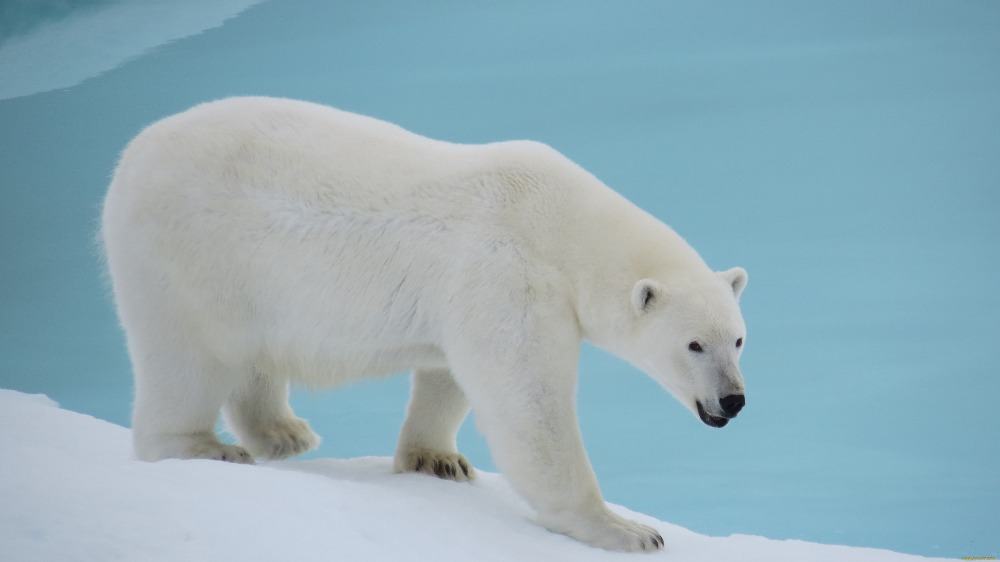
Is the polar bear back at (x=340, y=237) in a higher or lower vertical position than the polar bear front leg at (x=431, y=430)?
higher

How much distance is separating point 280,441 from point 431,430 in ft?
2.79

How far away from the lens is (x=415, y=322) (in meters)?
4.94

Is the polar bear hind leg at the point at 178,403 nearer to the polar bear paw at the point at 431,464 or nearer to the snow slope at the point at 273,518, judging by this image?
the snow slope at the point at 273,518

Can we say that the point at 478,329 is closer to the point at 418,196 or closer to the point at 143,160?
the point at 418,196

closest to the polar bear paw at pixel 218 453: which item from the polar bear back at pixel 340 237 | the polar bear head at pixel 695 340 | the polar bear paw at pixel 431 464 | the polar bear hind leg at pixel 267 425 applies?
the polar bear back at pixel 340 237

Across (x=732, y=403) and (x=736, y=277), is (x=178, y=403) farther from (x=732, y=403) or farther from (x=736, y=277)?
(x=736, y=277)

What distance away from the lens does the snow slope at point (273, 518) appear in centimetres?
338

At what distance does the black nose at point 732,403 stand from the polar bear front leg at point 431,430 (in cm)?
148

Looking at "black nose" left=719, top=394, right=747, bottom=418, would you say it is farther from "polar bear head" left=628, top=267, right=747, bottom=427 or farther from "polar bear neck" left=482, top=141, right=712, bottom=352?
"polar bear neck" left=482, top=141, right=712, bottom=352

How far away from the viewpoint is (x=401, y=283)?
16.2 feet

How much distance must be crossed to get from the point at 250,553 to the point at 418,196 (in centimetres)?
196

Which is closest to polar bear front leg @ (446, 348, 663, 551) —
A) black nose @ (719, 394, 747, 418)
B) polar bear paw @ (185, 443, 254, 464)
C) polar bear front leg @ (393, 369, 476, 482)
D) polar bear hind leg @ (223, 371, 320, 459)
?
black nose @ (719, 394, 747, 418)

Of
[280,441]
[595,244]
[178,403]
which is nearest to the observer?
[595,244]

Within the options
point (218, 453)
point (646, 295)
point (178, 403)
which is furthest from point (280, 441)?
point (646, 295)
